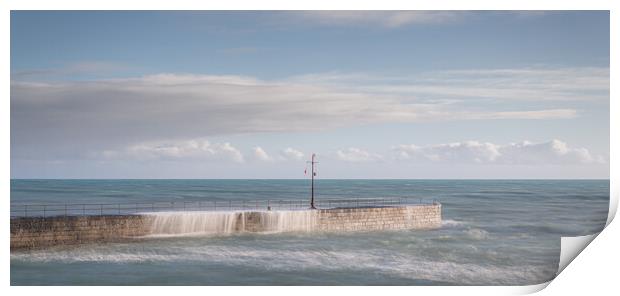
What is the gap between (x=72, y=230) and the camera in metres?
22.5

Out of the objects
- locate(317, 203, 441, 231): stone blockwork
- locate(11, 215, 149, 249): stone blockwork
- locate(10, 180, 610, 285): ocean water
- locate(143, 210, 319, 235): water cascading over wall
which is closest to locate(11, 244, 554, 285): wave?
locate(10, 180, 610, 285): ocean water

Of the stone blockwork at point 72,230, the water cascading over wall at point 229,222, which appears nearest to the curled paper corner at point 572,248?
Answer: the water cascading over wall at point 229,222

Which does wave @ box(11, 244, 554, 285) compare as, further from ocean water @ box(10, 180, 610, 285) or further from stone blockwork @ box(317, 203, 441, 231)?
stone blockwork @ box(317, 203, 441, 231)

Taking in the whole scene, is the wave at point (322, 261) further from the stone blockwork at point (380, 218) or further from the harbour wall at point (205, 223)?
the stone blockwork at point (380, 218)

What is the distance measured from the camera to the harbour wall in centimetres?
2211

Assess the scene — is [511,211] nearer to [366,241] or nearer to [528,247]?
[528,247]

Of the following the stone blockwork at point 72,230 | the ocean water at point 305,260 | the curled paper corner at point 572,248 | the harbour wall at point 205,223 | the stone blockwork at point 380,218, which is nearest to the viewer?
the curled paper corner at point 572,248

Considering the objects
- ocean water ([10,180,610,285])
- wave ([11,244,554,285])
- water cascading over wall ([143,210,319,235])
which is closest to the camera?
ocean water ([10,180,610,285])

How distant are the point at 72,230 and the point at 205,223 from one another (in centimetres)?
456

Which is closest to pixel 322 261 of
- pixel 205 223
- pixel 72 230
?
pixel 205 223

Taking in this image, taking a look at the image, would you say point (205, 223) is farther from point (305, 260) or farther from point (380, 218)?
point (380, 218)

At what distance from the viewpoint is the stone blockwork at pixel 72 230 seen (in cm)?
2181

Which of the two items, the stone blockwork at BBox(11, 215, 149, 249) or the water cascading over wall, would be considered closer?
the stone blockwork at BBox(11, 215, 149, 249)
